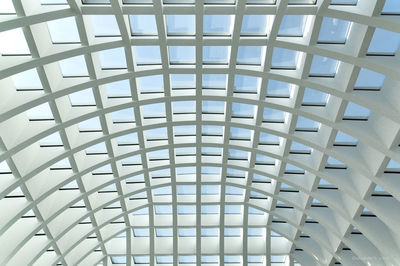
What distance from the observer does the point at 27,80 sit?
30.0 metres

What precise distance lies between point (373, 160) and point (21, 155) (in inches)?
1071

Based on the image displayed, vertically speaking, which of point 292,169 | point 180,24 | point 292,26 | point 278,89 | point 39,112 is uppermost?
point 292,169

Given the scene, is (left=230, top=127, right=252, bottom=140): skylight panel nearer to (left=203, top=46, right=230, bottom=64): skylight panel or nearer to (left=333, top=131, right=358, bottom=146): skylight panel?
(left=333, top=131, right=358, bottom=146): skylight panel

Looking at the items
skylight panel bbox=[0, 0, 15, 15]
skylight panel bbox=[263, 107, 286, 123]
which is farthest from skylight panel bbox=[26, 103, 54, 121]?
skylight panel bbox=[263, 107, 286, 123]

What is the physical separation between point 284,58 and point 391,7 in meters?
9.27

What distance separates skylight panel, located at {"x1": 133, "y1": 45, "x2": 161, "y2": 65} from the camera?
102 feet

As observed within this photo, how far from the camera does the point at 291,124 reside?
35875 millimetres

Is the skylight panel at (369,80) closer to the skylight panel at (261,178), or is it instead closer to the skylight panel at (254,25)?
the skylight panel at (254,25)

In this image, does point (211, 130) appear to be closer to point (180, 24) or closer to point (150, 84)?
point (150, 84)

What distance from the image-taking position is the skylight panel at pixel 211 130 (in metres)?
41.4

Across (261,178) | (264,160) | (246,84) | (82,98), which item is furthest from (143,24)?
(261,178)

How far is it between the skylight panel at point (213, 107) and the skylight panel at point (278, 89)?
16.8 ft

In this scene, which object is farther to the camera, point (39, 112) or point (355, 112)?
point (39, 112)

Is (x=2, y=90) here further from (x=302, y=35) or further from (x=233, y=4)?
(x=302, y=35)
